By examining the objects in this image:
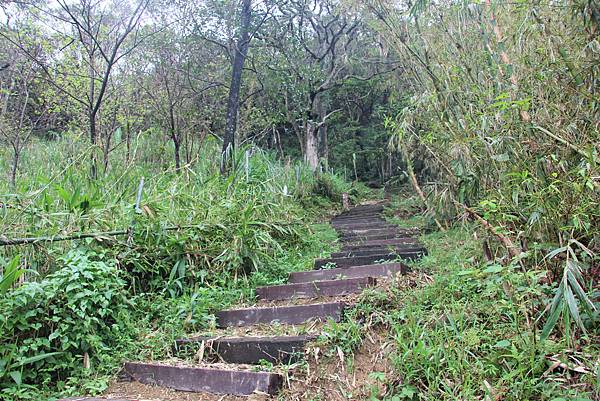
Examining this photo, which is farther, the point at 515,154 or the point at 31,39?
the point at 31,39

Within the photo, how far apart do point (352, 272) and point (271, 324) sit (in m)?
1.02

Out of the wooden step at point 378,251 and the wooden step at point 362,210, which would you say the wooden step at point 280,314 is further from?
the wooden step at point 362,210

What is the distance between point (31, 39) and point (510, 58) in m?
6.19

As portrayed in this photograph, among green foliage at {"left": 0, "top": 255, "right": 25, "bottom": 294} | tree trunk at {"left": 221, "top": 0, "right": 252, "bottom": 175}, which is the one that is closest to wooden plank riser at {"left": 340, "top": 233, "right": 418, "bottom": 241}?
tree trunk at {"left": 221, "top": 0, "right": 252, "bottom": 175}

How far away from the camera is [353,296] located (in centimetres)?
312

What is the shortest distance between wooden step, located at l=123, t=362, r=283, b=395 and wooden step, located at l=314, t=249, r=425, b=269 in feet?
6.29

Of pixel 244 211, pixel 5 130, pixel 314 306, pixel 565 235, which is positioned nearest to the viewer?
pixel 565 235

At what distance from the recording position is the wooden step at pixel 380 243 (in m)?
4.95

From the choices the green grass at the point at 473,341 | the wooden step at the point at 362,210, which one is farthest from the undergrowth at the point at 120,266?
the wooden step at the point at 362,210

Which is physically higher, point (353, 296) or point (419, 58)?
point (419, 58)

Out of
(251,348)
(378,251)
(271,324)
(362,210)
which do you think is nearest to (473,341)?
(251,348)

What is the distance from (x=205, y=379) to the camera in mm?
2602

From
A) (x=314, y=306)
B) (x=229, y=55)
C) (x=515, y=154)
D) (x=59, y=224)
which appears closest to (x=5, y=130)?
(x=59, y=224)

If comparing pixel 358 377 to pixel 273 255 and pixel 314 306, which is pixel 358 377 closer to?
pixel 314 306
